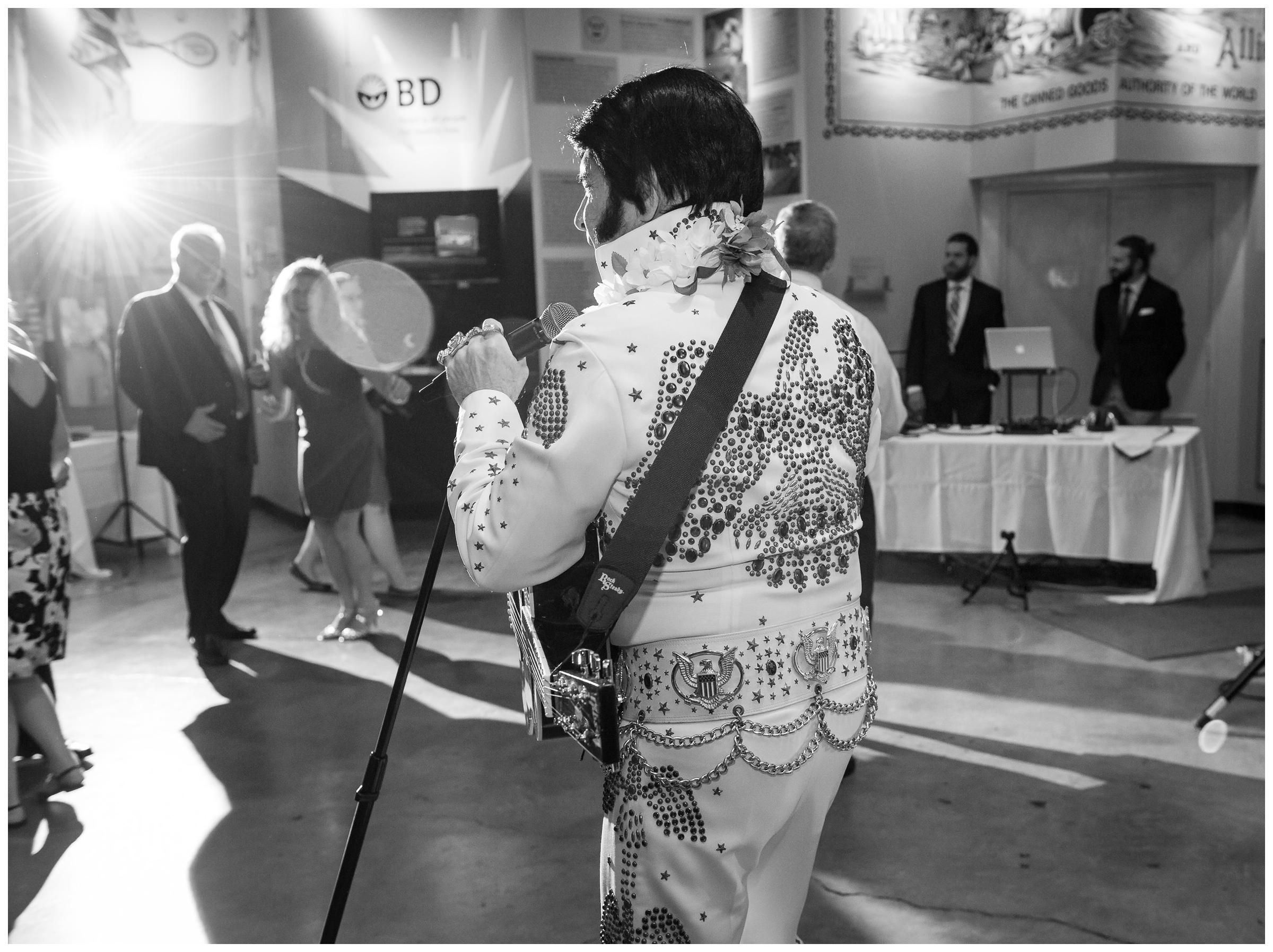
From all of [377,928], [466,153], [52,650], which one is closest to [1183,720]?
[377,928]

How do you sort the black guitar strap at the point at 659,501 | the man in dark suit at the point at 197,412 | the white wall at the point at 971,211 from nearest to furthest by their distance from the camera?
the black guitar strap at the point at 659,501
the man in dark suit at the point at 197,412
the white wall at the point at 971,211

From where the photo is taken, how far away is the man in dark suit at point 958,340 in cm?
695

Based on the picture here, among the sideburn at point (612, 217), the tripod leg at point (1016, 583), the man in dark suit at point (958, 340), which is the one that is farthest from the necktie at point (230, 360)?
the man in dark suit at point (958, 340)

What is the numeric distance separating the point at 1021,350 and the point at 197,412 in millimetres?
3981

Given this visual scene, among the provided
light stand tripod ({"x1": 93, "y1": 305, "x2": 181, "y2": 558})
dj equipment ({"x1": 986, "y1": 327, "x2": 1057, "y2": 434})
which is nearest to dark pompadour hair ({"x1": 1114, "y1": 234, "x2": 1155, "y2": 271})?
dj equipment ({"x1": 986, "y1": 327, "x2": 1057, "y2": 434})

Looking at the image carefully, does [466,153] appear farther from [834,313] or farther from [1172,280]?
[834,313]

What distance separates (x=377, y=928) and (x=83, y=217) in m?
6.99

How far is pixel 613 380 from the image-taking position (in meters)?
1.24

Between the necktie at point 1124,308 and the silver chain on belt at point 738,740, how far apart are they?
21.8ft

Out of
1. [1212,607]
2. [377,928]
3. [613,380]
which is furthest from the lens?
[1212,607]

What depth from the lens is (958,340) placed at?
7.02 m

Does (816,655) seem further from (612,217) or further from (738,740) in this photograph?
(612,217)

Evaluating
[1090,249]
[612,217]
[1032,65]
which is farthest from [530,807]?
[1090,249]

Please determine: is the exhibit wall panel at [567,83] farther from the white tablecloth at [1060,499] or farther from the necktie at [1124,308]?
the necktie at [1124,308]
